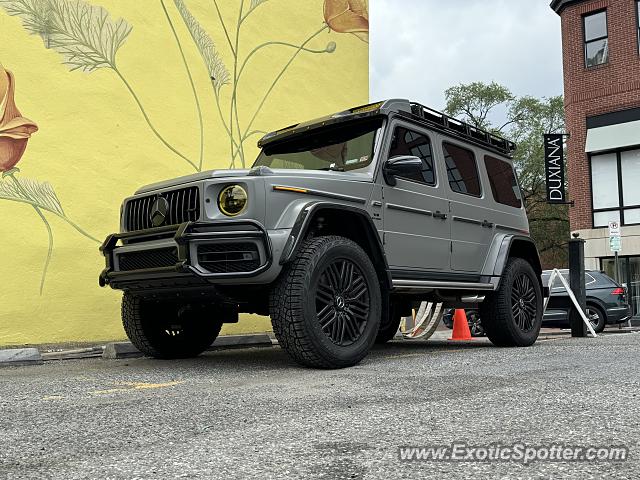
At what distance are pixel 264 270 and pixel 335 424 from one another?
1.93m

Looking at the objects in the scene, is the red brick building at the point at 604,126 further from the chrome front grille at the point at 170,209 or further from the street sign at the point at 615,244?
the chrome front grille at the point at 170,209

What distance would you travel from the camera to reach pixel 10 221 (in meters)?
7.69

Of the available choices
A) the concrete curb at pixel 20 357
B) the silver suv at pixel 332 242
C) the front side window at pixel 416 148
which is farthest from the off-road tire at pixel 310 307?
the concrete curb at pixel 20 357

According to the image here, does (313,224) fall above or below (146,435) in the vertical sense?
above

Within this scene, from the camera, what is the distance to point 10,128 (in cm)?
782

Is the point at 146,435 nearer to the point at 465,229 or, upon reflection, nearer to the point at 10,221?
the point at 465,229

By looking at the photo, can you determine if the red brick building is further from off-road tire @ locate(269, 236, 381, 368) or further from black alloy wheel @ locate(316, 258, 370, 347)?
off-road tire @ locate(269, 236, 381, 368)

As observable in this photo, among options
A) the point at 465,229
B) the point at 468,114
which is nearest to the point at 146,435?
the point at 465,229

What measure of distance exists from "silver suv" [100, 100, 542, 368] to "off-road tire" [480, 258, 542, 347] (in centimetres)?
2

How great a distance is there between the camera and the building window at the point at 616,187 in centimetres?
2112

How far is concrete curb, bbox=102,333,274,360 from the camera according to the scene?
23.0 feet

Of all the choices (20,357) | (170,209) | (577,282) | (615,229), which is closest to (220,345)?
(20,357)

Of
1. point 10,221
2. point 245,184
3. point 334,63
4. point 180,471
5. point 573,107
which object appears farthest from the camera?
point 573,107

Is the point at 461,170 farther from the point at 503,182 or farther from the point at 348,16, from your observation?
the point at 348,16
